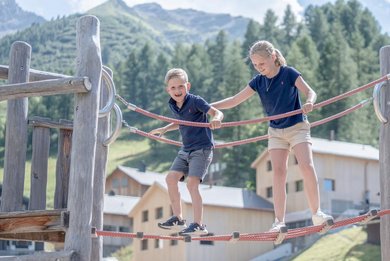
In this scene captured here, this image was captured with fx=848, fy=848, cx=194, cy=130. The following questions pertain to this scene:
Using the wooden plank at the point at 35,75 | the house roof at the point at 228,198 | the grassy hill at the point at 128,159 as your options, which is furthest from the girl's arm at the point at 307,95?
the grassy hill at the point at 128,159

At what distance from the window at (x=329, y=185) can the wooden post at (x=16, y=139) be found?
4734cm

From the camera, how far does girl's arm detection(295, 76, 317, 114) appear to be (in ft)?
28.7

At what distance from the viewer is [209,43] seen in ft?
451

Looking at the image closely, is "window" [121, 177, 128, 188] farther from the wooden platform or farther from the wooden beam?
the wooden beam

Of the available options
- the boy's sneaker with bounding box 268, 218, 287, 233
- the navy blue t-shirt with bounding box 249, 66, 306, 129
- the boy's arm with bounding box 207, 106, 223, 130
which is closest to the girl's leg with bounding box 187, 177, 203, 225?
the boy's arm with bounding box 207, 106, 223, 130

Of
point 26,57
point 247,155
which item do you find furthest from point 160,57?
point 26,57

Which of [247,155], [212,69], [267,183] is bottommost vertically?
[267,183]

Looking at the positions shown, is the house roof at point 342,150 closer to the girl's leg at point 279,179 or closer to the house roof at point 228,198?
the house roof at point 228,198

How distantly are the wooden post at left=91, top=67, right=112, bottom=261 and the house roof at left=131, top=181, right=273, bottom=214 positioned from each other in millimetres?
43094

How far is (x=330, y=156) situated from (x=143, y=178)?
24120 millimetres

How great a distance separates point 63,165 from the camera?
10391 millimetres

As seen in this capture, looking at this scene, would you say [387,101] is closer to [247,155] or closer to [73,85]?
[73,85]

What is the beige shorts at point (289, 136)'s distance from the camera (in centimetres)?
921

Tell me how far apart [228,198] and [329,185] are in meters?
6.82
